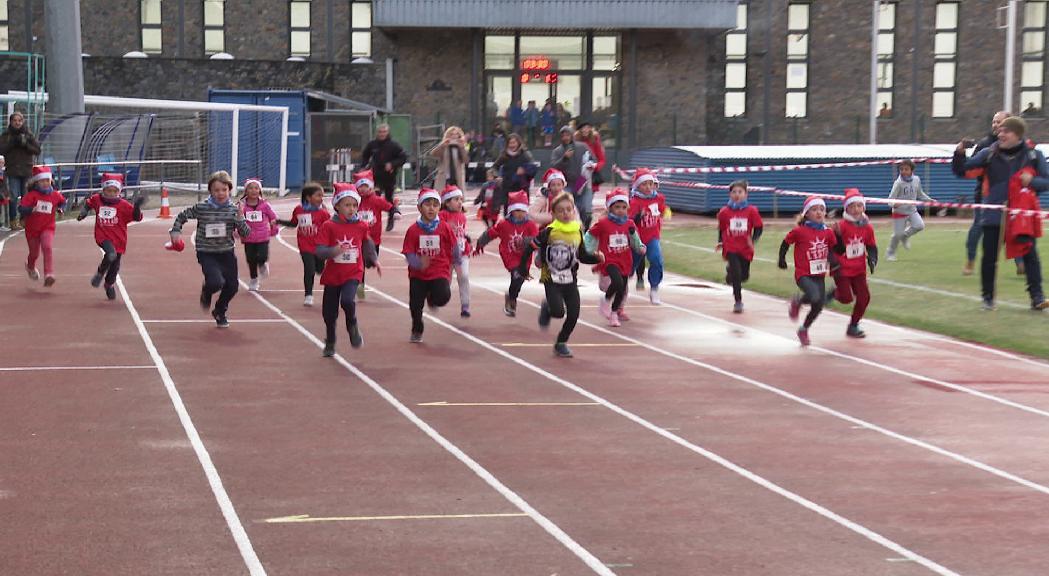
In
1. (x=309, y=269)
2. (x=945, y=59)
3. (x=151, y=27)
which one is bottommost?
→ (x=309, y=269)

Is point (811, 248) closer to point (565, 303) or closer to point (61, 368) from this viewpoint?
point (565, 303)

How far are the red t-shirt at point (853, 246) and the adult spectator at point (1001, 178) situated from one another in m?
2.34

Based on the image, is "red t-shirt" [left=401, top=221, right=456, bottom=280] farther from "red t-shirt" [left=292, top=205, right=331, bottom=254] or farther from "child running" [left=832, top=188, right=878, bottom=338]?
"child running" [left=832, top=188, right=878, bottom=338]

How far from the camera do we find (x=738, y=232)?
1820 cm

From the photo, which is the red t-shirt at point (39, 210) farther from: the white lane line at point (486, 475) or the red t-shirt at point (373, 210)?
the white lane line at point (486, 475)

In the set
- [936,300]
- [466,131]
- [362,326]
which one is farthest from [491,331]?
[466,131]

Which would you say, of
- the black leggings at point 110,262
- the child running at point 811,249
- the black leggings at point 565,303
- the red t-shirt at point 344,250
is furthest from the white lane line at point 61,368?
the child running at point 811,249

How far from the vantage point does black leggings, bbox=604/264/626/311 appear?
16719mm

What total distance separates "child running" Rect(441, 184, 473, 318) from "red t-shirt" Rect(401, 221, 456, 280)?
0.94 meters

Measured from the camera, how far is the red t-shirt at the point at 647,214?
19.2 metres

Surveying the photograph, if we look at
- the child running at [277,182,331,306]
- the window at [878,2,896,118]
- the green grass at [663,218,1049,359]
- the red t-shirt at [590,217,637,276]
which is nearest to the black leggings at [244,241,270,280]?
the child running at [277,182,331,306]

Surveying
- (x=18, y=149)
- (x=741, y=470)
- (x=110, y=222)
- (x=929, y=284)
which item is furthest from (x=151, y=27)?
(x=741, y=470)

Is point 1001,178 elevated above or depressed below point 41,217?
above

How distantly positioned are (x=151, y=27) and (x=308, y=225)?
34257mm
